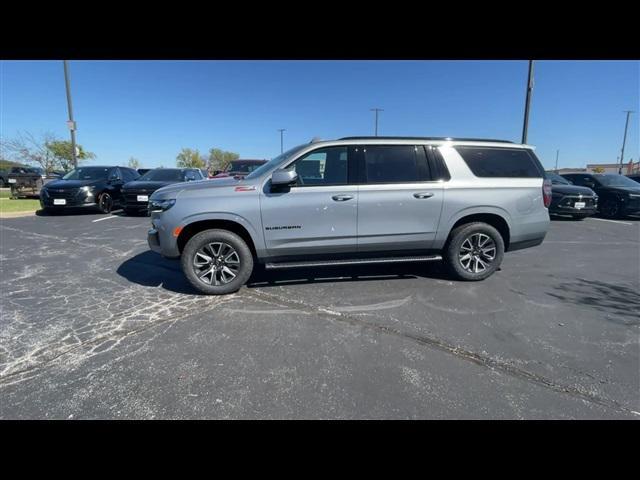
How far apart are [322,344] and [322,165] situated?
2365 millimetres

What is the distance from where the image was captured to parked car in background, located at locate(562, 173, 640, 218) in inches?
438

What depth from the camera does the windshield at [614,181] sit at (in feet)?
38.5

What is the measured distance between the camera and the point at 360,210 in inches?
160

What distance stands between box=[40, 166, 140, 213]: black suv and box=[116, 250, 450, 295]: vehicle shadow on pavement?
6.74m

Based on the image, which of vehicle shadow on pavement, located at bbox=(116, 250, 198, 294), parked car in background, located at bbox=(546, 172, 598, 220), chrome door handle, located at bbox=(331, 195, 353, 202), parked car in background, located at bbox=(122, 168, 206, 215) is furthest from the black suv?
parked car in background, located at bbox=(546, 172, 598, 220)

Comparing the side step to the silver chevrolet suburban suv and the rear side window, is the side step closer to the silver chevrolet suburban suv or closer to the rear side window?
the silver chevrolet suburban suv

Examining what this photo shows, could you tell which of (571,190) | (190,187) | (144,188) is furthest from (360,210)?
(571,190)

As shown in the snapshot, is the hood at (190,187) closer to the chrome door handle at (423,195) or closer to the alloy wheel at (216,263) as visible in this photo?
the alloy wheel at (216,263)

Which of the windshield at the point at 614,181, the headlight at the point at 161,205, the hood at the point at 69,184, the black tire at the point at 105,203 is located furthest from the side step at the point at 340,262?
the windshield at the point at 614,181

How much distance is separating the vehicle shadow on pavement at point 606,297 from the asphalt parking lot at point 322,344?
0.09 ft

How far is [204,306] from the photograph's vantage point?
12.1ft

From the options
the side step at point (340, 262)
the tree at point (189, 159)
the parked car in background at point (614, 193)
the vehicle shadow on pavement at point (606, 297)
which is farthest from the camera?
the tree at point (189, 159)
